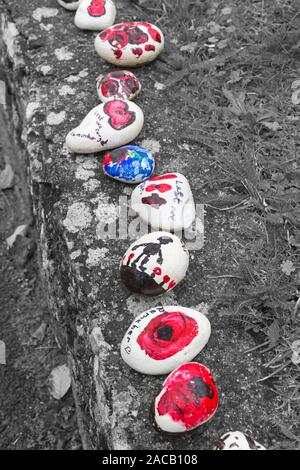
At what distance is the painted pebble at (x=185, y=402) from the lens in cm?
145

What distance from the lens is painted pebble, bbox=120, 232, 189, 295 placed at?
1.69m

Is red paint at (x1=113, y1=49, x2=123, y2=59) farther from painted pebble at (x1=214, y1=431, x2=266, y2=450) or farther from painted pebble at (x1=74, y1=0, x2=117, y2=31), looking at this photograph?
painted pebble at (x1=214, y1=431, x2=266, y2=450)

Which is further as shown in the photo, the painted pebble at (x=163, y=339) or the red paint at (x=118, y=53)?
the red paint at (x=118, y=53)

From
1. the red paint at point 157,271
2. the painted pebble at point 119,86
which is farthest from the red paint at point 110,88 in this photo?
the red paint at point 157,271

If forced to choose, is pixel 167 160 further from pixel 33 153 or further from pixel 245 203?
pixel 33 153


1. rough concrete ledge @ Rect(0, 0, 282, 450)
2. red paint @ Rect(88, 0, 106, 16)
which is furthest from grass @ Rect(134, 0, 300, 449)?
red paint @ Rect(88, 0, 106, 16)

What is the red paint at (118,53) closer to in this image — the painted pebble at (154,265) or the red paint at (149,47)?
the red paint at (149,47)

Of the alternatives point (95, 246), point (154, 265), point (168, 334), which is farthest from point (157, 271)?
point (95, 246)

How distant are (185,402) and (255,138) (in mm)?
1050

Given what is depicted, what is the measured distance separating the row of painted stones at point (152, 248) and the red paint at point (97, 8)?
18 centimetres

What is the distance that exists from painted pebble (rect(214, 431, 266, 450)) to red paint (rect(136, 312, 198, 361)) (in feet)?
0.80

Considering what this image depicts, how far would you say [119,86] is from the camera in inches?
87.4

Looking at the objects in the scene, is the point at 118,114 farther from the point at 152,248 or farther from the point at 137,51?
the point at 152,248
